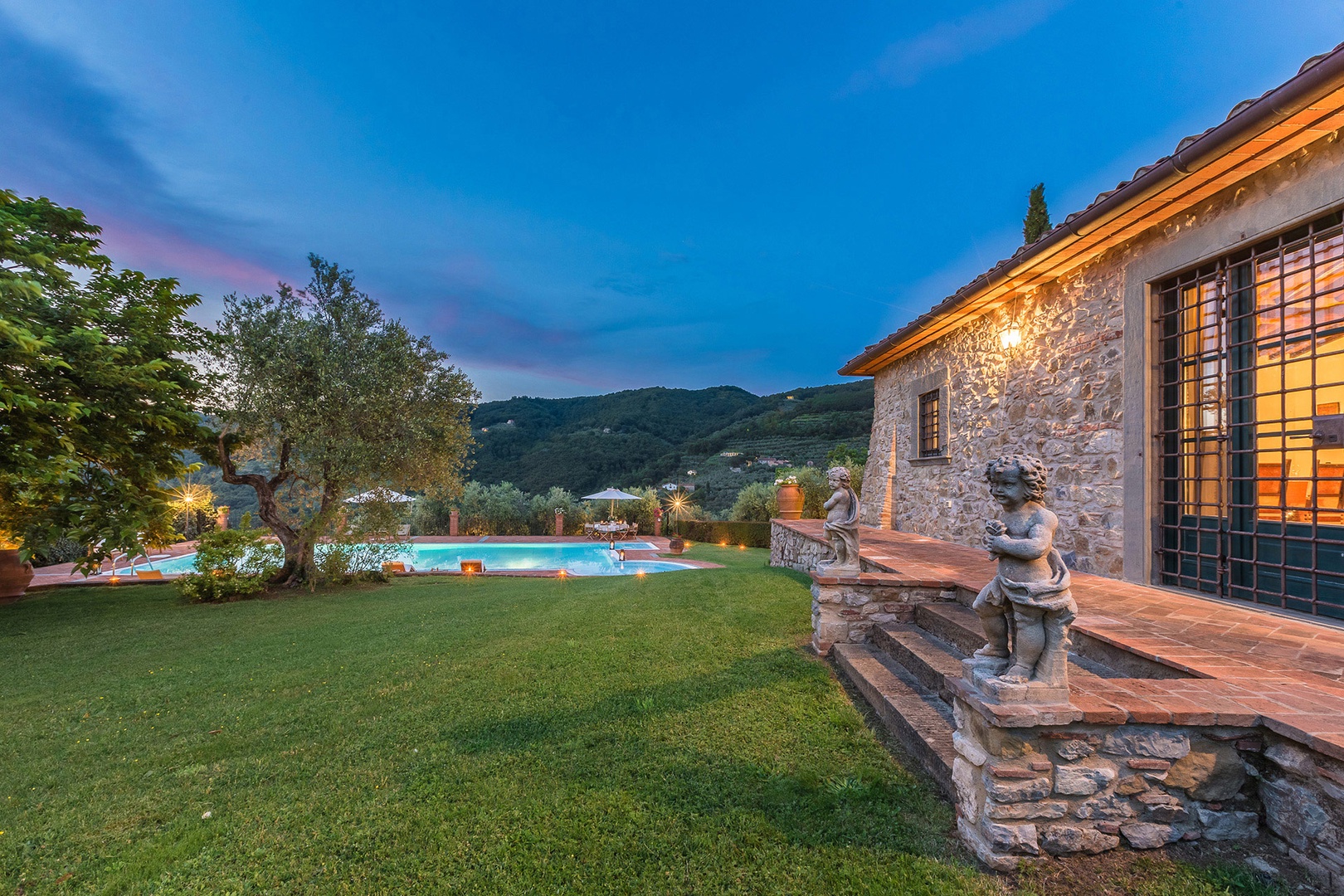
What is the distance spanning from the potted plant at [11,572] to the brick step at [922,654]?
514 inches

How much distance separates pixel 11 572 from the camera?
316 inches

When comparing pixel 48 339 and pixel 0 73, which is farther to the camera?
pixel 0 73

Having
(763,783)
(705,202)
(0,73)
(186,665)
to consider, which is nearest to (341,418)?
(186,665)

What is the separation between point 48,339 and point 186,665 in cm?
380

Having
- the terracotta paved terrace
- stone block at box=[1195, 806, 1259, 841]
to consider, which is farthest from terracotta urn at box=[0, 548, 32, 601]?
stone block at box=[1195, 806, 1259, 841]

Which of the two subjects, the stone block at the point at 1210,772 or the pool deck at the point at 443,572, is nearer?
the stone block at the point at 1210,772

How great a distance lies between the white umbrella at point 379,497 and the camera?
374 inches

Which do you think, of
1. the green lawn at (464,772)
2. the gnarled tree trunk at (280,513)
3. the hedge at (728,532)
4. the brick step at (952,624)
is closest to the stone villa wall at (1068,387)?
the brick step at (952,624)

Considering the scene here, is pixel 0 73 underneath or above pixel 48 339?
above

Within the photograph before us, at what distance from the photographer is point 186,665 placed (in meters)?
4.97

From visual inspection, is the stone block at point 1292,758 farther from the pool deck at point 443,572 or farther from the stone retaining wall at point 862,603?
the pool deck at point 443,572

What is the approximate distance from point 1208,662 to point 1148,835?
1219 millimetres

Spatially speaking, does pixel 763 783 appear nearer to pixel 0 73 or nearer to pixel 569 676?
pixel 569 676

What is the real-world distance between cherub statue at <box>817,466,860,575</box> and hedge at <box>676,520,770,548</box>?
40.9ft
